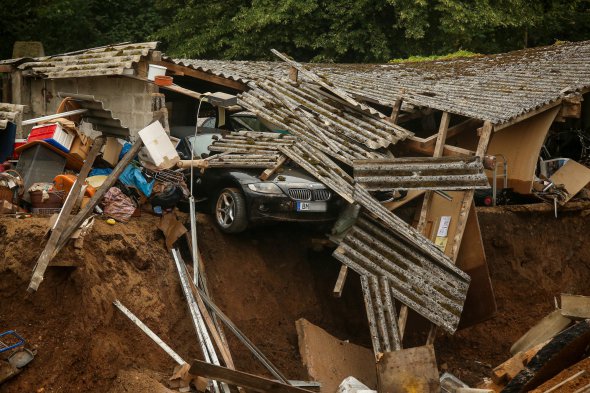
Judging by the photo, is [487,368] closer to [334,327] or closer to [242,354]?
[334,327]

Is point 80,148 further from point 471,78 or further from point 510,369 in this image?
point 471,78

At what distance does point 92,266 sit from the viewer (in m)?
10.9

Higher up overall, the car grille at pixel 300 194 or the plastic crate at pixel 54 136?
the plastic crate at pixel 54 136

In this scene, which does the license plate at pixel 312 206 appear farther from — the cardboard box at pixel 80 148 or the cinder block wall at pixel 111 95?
the cardboard box at pixel 80 148

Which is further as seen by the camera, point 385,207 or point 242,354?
point 385,207

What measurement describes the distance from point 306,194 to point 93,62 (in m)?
5.36

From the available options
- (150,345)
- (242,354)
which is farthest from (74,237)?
(242,354)

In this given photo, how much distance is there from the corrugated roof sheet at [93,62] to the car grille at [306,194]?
4072 mm

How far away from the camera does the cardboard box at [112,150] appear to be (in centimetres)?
1371

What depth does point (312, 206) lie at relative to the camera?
12.6 meters

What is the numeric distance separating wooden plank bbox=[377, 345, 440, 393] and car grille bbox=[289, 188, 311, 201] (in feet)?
9.77

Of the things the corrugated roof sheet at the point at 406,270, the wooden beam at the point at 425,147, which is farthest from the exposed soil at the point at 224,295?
the wooden beam at the point at 425,147

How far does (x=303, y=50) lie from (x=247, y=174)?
14534 mm

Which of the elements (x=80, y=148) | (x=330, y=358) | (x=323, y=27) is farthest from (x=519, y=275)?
(x=323, y=27)
